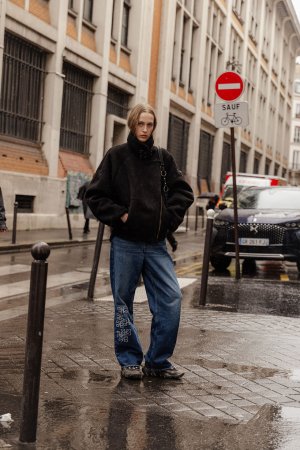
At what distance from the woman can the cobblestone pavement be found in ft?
0.75

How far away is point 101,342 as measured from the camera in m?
6.26

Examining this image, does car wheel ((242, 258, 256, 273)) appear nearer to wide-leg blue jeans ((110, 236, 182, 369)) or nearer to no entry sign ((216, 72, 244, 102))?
no entry sign ((216, 72, 244, 102))

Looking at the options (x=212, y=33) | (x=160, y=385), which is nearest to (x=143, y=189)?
(x=160, y=385)

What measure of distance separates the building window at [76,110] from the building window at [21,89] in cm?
175

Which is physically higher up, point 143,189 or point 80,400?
point 143,189

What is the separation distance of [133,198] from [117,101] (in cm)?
2457

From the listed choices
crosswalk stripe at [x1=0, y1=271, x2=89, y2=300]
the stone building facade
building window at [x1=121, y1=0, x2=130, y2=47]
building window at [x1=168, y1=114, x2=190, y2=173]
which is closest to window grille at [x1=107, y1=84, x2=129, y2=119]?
the stone building facade

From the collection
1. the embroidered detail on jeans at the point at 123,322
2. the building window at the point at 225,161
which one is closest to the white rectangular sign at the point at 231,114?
the embroidered detail on jeans at the point at 123,322

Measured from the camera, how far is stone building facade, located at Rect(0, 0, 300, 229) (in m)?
21.1

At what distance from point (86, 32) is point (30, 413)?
23.2m

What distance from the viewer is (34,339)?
3.58m

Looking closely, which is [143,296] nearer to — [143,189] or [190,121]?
[143,189]

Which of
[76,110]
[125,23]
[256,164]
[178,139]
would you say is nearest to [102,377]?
[76,110]

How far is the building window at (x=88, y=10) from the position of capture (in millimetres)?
25828
